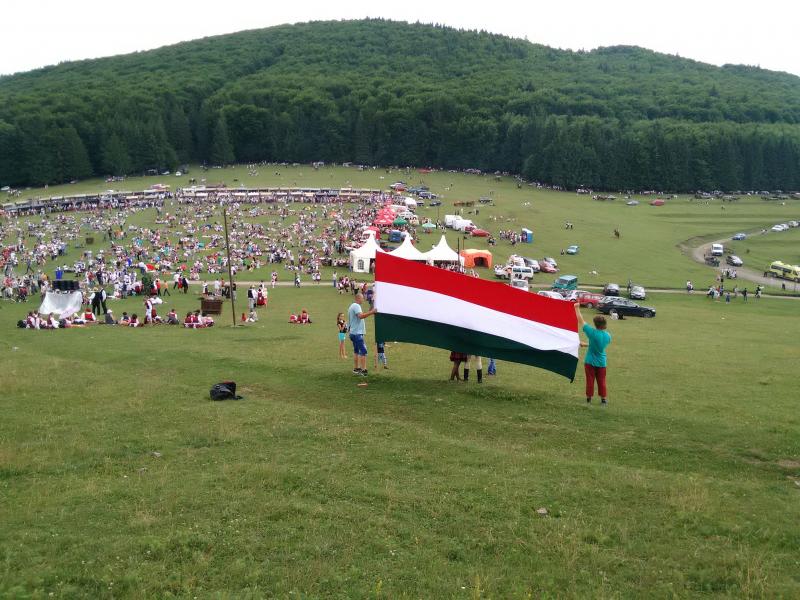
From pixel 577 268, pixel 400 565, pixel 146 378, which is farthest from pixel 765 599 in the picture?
pixel 577 268

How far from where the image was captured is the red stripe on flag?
Result: 538 inches

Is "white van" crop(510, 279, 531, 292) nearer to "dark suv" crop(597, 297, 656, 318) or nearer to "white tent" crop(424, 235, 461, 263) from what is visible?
"white tent" crop(424, 235, 461, 263)

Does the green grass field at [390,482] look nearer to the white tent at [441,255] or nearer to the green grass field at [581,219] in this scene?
the white tent at [441,255]

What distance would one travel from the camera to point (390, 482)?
905 cm

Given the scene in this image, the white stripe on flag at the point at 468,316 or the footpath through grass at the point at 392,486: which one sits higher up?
the white stripe on flag at the point at 468,316

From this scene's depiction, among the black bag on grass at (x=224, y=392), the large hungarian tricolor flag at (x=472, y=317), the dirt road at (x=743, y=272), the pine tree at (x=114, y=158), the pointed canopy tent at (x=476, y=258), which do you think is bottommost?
the dirt road at (x=743, y=272)

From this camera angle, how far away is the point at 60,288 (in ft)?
104

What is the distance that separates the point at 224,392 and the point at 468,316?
5157 millimetres

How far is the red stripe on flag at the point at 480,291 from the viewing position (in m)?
13.7

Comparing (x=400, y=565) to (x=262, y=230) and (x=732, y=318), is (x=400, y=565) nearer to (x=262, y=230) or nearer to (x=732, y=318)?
(x=732, y=318)

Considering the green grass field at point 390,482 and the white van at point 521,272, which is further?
the white van at point 521,272

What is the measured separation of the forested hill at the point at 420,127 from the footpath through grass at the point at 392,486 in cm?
9679

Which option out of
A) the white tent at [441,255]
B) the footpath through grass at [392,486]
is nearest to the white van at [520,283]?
the white tent at [441,255]

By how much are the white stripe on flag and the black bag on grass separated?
3.41m
